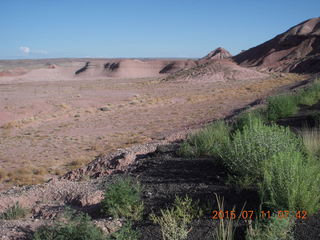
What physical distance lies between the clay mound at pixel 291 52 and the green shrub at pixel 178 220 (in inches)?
2508

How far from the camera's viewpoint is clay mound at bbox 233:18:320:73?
220 ft

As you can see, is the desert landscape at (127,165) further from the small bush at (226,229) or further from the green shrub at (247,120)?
the green shrub at (247,120)

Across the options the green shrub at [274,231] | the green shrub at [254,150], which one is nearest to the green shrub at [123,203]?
the green shrub at [254,150]

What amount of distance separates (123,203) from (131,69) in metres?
94.8

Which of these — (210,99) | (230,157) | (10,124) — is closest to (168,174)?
(230,157)

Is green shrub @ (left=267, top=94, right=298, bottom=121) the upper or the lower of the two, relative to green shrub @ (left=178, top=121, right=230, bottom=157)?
upper

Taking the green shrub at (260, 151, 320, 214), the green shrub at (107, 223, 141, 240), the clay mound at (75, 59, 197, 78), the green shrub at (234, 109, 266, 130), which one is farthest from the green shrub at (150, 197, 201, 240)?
the clay mound at (75, 59, 197, 78)

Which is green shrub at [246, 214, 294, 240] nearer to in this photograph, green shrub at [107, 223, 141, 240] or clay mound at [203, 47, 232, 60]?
green shrub at [107, 223, 141, 240]

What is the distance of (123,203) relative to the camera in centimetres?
515

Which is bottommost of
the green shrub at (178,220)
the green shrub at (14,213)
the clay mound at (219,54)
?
the green shrub at (14,213)

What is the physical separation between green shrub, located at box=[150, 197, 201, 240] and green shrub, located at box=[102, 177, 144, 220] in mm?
337

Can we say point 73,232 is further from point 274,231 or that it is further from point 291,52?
point 291,52

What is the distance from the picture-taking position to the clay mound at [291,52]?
220ft

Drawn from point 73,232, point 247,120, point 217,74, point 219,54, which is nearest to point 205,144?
point 247,120
